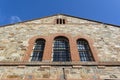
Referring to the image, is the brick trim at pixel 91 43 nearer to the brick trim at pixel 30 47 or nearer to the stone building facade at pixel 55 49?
the stone building facade at pixel 55 49

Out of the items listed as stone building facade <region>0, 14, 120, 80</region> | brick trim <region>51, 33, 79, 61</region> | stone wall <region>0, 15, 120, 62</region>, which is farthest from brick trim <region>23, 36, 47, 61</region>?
brick trim <region>51, 33, 79, 61</region>

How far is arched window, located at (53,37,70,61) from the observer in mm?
9284

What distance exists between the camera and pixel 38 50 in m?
9.95

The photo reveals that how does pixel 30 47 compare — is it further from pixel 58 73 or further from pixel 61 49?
pixel 58 73

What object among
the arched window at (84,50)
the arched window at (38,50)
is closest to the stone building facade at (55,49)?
the arched window at (84,50)

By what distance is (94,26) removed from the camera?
12.4 meters

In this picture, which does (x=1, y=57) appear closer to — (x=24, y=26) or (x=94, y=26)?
(x=24, y=26)

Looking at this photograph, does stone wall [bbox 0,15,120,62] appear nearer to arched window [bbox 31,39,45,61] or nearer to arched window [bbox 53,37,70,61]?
arched window [bbox 31,39,45,61]

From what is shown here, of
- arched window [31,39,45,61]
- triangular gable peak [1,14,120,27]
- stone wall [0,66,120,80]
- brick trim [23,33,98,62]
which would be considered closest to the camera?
stone wall [0,66,120,80]

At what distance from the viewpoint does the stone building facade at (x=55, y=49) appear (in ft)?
25.5

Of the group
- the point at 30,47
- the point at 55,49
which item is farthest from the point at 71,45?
the point at 30,47

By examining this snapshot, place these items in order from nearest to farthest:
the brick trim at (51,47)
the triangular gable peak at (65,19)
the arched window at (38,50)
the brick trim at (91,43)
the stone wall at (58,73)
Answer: the stone wall at (58,73), the brick trim at (51,47), the brick trim at (91,43), the arched window at (38,50), the triangular gable peak at (65,19)

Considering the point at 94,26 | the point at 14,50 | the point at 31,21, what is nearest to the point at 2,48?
the point at 14,50

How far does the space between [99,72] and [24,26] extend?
21.1 ft
